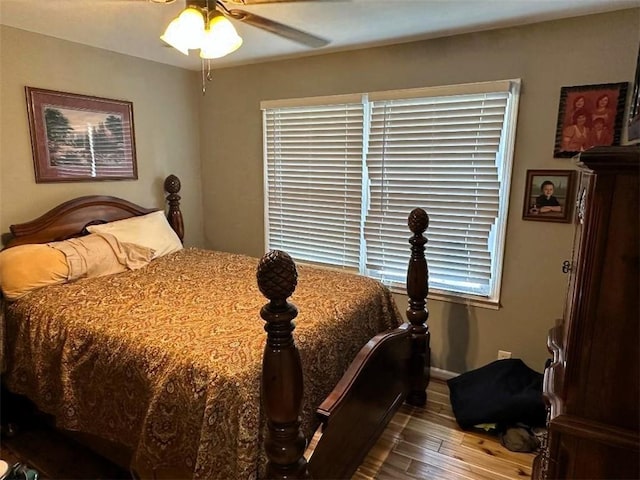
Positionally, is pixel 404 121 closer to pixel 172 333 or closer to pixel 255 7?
pixel 255 7

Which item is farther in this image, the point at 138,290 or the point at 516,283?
the point at 516,283

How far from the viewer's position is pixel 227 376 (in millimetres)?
1446

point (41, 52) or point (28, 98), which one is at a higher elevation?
point (41, 52)

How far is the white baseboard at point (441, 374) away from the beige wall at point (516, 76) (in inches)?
1.5

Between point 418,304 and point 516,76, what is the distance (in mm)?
1551

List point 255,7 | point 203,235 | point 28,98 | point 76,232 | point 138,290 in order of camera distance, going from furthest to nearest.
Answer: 1. point 203,235
2. point 76,232
3. point 28,98
4. point 138,290
5. point 255,7

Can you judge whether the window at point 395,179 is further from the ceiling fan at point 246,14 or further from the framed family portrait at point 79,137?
the framed family portrait at point 79,137

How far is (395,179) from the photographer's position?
9.75ft

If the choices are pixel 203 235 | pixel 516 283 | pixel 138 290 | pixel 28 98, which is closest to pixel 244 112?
pixel 203 235

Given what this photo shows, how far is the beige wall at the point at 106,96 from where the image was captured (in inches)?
101

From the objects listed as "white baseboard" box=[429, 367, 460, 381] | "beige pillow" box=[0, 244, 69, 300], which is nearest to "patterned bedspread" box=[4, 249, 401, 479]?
"beige pillow" box=[0, 244, 69, 300]

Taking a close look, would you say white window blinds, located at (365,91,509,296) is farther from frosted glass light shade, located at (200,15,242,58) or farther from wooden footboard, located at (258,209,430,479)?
frosted glass light shade, located at (200,15,242,58)

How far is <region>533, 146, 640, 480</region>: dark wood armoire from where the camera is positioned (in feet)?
3.37

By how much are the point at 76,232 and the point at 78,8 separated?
4.76ft
